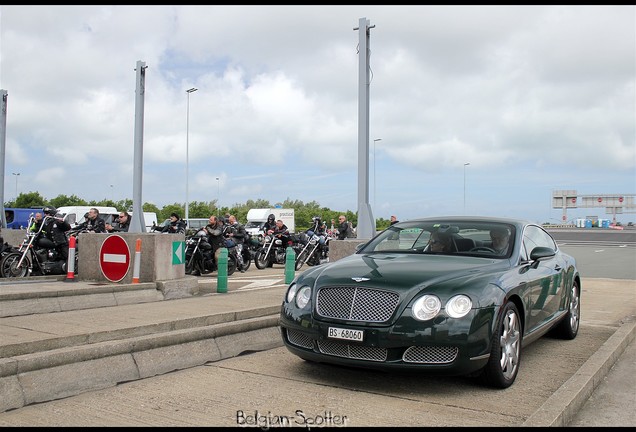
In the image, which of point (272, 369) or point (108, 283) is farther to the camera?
point (108, 283)

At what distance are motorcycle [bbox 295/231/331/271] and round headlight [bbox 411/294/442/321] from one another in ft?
43.5

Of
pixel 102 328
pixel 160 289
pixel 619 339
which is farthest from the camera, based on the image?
pixel 160 289

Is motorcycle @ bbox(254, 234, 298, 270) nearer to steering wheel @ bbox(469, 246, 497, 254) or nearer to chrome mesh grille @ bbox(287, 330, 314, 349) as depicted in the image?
steering wheel @ bbox(469, 246, 497, 254)

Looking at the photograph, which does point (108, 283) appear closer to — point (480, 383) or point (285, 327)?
point (285, 327)

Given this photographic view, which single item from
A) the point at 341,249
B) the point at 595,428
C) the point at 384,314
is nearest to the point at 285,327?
the point at 384,314

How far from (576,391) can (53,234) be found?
411 inches

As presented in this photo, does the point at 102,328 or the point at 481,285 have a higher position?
the point at 481,285

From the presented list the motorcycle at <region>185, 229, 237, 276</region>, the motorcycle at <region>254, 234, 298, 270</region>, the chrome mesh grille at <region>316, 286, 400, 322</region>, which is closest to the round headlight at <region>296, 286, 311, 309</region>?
the chrome mesh grille at <region>316, 286, 400, 322</region>

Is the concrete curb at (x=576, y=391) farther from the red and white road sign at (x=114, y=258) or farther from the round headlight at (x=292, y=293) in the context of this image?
the red and white road sign at (x=114, y=258)

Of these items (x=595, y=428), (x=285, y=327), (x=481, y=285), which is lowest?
(x=595, y=428)

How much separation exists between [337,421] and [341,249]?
250 inches

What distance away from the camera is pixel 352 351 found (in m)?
5.05

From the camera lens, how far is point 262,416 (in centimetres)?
443

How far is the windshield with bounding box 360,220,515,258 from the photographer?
6266 millimetres
